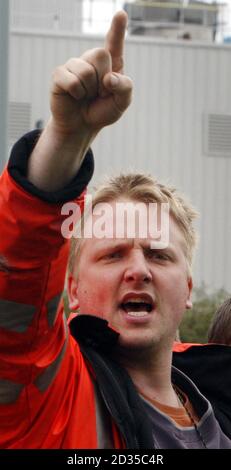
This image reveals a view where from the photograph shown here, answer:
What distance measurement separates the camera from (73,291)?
3188mm

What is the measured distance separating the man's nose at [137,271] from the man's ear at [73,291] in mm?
222

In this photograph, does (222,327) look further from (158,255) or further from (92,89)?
(92,89)

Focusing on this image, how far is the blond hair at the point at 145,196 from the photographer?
3162 millimetres

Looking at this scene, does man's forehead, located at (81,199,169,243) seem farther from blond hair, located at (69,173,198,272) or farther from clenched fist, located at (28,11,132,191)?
clenched fist, located at (28,11,132,191)

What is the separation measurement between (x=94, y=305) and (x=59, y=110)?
819 millimetres

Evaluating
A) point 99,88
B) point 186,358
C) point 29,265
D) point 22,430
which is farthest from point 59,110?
point 186,358

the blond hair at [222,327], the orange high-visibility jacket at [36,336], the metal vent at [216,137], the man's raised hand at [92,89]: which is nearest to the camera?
the man's raised hand at [92,89]

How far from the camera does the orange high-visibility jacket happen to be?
7.81ft

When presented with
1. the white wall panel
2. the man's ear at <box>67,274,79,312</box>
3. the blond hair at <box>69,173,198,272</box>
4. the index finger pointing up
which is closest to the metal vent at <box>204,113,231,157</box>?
the white wall panel

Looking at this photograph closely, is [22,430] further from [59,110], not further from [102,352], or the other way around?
[59,110]

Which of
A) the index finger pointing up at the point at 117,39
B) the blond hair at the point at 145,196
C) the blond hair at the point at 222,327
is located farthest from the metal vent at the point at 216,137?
the index finger pointing up at the point at 117,39

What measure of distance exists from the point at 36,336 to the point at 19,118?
71.5 feet

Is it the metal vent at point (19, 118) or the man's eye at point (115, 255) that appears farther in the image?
the metal vent at point (19, 118)

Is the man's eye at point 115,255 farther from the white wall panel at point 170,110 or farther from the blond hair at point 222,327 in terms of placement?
the white wall panel at point 170,110
